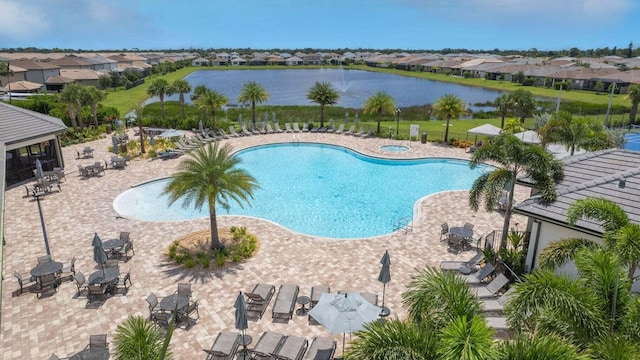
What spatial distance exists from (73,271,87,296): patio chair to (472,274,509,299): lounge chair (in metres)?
12.6

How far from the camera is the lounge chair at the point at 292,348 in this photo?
959 cm

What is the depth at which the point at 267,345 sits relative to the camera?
32.6 ft

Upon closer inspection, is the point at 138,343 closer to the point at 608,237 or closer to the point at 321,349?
the point at 321,349

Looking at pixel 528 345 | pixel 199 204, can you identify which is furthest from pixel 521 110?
pixel 528 345

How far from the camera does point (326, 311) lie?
9320 millimetres

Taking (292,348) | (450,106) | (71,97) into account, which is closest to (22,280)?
(292,348)

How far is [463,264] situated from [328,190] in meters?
11.6

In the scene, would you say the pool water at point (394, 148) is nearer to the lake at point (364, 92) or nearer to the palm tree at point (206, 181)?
the palm tree at point (206, 181)

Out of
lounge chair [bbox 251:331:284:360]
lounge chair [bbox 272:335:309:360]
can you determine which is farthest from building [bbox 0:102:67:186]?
lounge chair [bbox 272:335:309:360]

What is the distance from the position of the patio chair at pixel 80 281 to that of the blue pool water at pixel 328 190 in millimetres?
6666

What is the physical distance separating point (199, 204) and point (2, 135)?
15.0m

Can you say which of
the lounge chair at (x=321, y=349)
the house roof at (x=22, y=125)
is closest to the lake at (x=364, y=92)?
the house roof at (x=22, y=125)

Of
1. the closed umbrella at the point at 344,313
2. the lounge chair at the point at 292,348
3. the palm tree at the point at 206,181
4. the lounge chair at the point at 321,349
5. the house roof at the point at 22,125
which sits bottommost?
the lounge chair at the point at 321,349

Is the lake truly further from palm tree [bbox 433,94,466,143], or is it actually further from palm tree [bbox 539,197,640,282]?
palm tree [bbox 539,197,640,282]
